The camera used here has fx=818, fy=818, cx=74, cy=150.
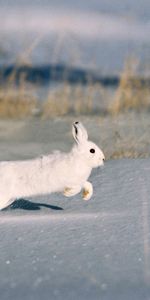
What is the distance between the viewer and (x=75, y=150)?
4020 millimetres

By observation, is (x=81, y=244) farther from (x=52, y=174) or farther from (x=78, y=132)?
(x=78, y=132)

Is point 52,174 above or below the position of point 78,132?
below

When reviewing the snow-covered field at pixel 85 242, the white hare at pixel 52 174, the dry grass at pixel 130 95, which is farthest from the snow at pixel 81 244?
the dry grass at pixel 130 95

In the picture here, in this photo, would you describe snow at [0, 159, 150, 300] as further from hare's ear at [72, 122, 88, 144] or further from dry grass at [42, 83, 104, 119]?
dry grass at [42, 83, 104, 119]

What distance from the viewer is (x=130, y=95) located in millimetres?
7922

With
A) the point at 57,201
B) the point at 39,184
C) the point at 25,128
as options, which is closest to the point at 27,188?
the point at 39,184

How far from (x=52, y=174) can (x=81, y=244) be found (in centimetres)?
47

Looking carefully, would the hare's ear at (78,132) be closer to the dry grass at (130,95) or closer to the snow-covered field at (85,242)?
the snow-covered field at (85,242)

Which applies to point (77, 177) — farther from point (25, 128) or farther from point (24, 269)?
point (25, 128)

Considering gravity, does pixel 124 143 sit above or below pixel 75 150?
below

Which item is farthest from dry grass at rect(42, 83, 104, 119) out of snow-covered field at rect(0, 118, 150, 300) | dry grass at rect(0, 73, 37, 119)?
snow-covered field at rect(0, 118, 150, 300)

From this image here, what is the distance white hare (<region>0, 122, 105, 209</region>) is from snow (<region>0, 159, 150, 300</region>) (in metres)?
0.16

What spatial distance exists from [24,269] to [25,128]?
14.0ft

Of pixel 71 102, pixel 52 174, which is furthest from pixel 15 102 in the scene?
pixel 52 174
